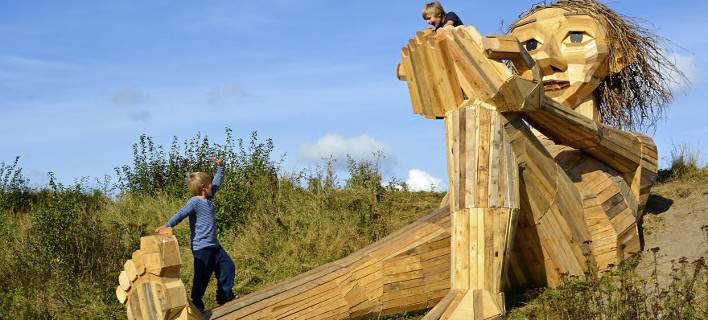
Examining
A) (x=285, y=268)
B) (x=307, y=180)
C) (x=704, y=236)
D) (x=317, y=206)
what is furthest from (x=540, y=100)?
(x=307, y=180)

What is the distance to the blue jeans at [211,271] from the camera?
700 centimetres

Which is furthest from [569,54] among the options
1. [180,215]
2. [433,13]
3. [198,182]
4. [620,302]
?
[180,215]

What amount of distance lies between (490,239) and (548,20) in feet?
12.8

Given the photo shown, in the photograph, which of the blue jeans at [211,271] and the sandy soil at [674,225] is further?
the sandy soil at [674,225]

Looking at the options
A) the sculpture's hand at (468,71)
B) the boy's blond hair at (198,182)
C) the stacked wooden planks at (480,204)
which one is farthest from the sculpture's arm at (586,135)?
the boy's blond hair at (198,182)

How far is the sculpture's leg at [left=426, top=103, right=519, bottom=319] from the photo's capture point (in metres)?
6.57

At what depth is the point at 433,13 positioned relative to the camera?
26.1 ft

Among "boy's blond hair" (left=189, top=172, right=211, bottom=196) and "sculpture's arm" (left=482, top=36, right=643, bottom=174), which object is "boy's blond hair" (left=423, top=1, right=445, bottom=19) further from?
"boy's blond hair" (left=189, top=172, right=211, bottom=196)

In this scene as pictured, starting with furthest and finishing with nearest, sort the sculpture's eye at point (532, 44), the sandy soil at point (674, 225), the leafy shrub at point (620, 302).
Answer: the sculpture's eye at point (532, 44) < the sandy soil at point (674, 225) < the leafy shrub at point (620, 302)

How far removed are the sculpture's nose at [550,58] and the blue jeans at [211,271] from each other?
13.7 feet

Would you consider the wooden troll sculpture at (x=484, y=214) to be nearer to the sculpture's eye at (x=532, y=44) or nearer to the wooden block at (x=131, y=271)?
the wooden block at (x=131, y=271)

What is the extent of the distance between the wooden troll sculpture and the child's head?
66 cm

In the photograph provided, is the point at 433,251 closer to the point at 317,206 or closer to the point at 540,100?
the point at 540,100

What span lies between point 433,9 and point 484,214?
211 centimetres
